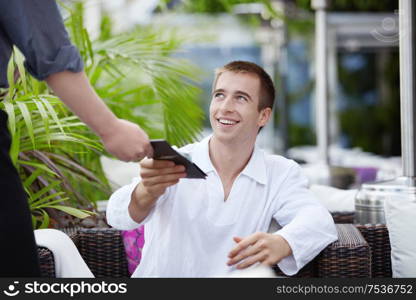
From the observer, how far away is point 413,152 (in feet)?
9.31

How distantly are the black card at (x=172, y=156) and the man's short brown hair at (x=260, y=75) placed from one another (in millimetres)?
649

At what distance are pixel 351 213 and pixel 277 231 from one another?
845 mm

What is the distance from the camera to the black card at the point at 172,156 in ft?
5.31

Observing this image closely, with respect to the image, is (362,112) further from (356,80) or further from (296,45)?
(296,45)

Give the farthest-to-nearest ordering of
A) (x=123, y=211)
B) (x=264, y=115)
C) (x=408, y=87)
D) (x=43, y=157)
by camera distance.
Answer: (x=408, y=87)
(x=43, y=157)
(x=264, y=115)
(x=123, y=211)

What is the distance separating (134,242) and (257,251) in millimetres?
635

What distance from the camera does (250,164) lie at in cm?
227

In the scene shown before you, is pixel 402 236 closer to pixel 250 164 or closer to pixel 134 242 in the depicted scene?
pixel 250 164

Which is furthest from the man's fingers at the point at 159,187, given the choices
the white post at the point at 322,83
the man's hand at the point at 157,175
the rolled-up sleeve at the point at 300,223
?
the white post at the point at 322,83

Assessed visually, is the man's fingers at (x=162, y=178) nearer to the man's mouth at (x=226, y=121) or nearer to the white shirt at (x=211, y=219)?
the white shirt at (x=211, y=219)
